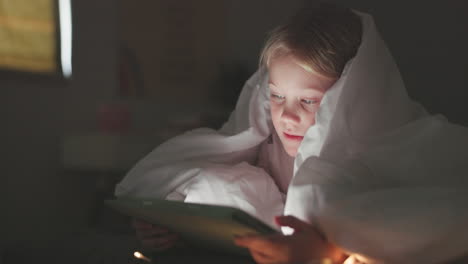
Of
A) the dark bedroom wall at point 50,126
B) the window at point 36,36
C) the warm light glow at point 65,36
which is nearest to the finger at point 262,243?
the dark bedroom wall at point 50,126

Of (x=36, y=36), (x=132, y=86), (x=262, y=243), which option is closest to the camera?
(x=262, y=243)

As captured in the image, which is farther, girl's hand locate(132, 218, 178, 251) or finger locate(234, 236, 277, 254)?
girl's hand locate(132, 218, 178, 251)

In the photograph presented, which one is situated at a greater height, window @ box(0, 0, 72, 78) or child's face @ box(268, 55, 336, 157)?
window @ box(0, 0, 72, 78)

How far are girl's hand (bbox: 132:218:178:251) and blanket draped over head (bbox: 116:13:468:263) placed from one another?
9cm

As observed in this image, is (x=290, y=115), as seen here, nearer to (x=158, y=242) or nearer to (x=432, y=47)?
(x=158, y=242)

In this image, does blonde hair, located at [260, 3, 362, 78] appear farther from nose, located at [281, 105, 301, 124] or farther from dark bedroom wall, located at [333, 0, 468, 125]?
dark bedroom wall, located at [333, 0, 468, 125]

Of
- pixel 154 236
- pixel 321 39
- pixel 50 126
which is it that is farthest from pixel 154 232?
pixel 50 126

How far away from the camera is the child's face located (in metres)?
1.00

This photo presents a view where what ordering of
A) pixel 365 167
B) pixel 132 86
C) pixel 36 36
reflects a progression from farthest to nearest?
pixel 132 86
pixel 36 36
pixel 365 167

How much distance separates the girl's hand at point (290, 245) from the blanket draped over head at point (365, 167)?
2 cm

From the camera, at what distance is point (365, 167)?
90 centimetres

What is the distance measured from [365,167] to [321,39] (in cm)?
26

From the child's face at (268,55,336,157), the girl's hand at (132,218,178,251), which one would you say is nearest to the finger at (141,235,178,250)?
the girl's hand at (132,218,178,251)

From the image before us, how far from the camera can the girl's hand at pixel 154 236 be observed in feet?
3.49
